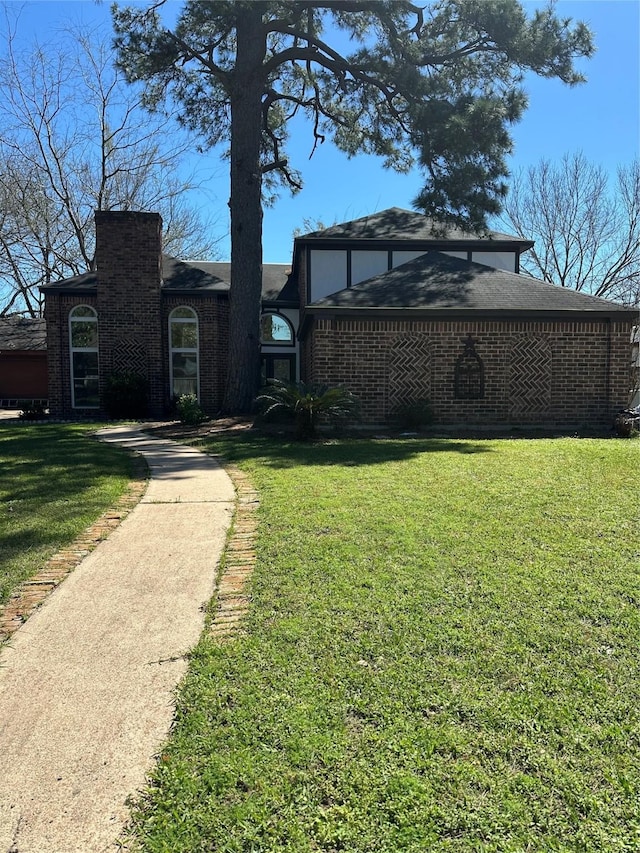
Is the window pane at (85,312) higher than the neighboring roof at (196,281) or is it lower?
lower

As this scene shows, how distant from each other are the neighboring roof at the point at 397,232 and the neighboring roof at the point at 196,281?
3179 mm

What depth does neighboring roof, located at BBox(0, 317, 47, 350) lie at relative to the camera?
1089 inches

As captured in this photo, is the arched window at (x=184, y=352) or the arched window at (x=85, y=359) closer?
the arched window at (x=85, y=359)

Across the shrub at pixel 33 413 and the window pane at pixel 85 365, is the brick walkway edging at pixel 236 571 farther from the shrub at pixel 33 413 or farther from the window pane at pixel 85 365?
the window pane at pixel 85 365

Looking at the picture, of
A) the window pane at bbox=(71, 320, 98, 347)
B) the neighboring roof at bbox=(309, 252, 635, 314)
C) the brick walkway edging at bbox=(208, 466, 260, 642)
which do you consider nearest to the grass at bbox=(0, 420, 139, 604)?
the brick walkway edging at bbox=(208, 466, 260, 642)

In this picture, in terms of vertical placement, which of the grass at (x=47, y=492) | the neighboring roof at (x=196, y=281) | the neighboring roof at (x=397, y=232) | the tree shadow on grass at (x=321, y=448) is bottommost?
the grass at (x=47, y=492)

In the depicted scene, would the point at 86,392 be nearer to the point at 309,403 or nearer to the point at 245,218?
the point at 245,218

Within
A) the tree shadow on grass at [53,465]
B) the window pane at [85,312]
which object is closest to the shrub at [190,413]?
the tree shadow on grass at [53,465]

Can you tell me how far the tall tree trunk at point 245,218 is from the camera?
51.0ft

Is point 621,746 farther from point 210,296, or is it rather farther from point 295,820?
point 210,296

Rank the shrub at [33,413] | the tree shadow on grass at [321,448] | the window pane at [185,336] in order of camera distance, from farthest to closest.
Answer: the window pane at [185,336] < the shrub at [33,413] < the tree shadow on grass at [321,448]

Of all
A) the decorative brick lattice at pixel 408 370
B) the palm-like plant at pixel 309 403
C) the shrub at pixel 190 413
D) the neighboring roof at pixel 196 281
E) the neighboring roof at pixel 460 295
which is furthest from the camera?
the neighboring roof at pixel 196 281

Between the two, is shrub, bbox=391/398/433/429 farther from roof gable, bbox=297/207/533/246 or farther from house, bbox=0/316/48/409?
house, bbox=0/316/48/409

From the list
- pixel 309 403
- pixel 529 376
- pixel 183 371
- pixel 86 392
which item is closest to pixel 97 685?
pixel 309 403
